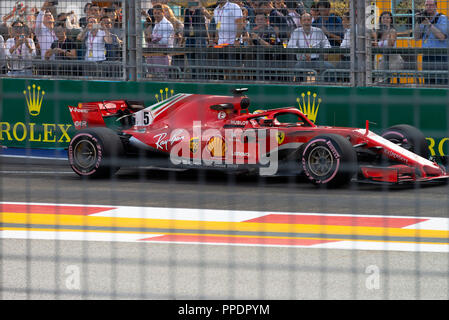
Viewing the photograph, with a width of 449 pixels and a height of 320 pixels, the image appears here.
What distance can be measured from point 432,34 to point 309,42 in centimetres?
152

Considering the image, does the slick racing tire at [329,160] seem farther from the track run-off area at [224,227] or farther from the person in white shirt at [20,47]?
the person in white shirt at [20,47]

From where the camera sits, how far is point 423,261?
21.1 feet

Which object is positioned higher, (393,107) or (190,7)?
(190,7)

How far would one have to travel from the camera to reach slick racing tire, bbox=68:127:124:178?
1061 centimetres

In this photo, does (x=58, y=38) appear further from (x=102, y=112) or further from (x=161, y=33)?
(x=102, y=112)

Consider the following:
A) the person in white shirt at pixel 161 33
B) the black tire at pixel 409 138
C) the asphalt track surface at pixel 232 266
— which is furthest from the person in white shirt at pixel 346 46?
the asphalt track surface at pixel 232 266

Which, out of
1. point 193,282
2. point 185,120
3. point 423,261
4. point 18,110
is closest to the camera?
point 193,282

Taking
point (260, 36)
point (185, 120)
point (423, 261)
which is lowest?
point (423, 261)

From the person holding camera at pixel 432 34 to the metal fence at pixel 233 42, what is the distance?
0.04 feet

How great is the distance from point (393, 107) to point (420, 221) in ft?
12.6

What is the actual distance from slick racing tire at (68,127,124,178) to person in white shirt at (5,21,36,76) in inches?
98.5

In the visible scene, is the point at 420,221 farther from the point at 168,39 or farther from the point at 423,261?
the point at 168,39
